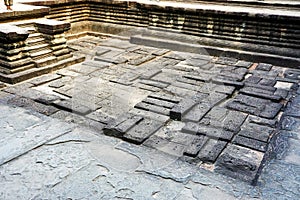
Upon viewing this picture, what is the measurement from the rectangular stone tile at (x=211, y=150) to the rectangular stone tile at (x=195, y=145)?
0.12ft

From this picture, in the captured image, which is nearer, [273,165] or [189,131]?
[273,165]

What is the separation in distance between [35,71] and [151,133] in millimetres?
2505

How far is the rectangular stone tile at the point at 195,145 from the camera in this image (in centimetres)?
302

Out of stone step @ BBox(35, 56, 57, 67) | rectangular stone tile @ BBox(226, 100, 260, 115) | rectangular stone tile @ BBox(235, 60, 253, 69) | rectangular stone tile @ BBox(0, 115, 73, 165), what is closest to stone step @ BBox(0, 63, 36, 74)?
stone step @ BBox(35, 56, 57, 67)

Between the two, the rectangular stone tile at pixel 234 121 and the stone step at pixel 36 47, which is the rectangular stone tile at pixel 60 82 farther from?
the rectangular stone tile at pixel 234 121

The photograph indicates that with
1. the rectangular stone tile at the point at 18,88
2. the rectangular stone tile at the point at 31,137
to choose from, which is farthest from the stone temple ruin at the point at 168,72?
the rectangular stone tile at the point at 31,137

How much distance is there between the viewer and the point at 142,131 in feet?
11.2

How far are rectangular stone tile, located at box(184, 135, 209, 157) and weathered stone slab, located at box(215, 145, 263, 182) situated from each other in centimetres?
22

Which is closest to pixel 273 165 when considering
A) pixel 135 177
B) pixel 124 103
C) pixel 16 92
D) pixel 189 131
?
pixel 189 131

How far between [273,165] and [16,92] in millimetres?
3327

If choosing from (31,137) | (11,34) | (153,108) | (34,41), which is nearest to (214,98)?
(153,108)

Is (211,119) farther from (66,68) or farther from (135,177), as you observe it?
(66,68)

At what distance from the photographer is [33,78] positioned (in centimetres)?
494

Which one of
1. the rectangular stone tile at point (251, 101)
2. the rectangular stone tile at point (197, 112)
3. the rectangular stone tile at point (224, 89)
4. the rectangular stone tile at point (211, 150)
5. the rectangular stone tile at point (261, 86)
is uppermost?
the rectangular stone tile at point (261, 86)
